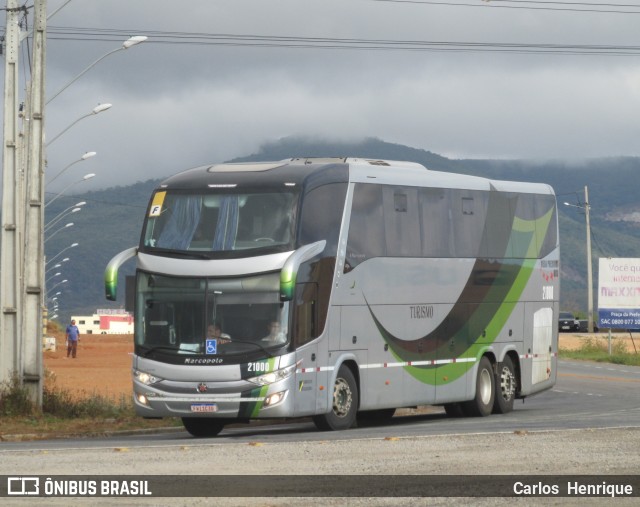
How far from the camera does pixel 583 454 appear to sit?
59.5ft

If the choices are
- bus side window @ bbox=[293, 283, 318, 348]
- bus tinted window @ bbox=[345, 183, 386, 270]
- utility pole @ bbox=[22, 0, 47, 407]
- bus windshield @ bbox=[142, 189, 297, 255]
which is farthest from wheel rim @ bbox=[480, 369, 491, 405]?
utility pole @ bbox=[22, 0, 47, 407]

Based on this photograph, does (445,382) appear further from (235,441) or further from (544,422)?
(235,441)

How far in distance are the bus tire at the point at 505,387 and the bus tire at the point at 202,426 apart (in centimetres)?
757

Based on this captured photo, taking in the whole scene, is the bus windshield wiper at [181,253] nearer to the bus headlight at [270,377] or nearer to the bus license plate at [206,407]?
the bus headlight at [270,377]

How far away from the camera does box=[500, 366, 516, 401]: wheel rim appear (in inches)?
1242

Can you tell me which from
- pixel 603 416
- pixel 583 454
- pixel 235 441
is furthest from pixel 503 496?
pixel 603 416

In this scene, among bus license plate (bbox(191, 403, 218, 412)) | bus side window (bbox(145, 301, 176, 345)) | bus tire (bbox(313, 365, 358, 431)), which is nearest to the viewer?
bus license plate (bbox(191, 403, 218, 412))

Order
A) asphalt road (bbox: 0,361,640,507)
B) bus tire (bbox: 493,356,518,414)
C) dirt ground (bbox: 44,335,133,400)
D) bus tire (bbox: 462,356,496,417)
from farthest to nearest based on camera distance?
dirt ground (bbox: 44,335,133,400) < bus tire (bbox: 493,356,518,414) < bus tire (bbox: 462,356,496,417) < asphalt road (bbox: 0,361,640,507)

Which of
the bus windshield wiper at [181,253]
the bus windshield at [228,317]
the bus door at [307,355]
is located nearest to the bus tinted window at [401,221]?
the bus door at [307,355]

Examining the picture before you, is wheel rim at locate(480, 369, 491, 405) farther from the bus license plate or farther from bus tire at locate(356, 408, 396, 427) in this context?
the bus license plate

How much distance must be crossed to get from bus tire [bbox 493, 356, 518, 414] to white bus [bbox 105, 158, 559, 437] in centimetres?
123

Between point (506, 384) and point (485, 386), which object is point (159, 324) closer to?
point (485, 386)

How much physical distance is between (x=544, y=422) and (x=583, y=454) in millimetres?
8552

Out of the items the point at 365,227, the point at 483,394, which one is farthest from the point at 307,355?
the point at 483,394
